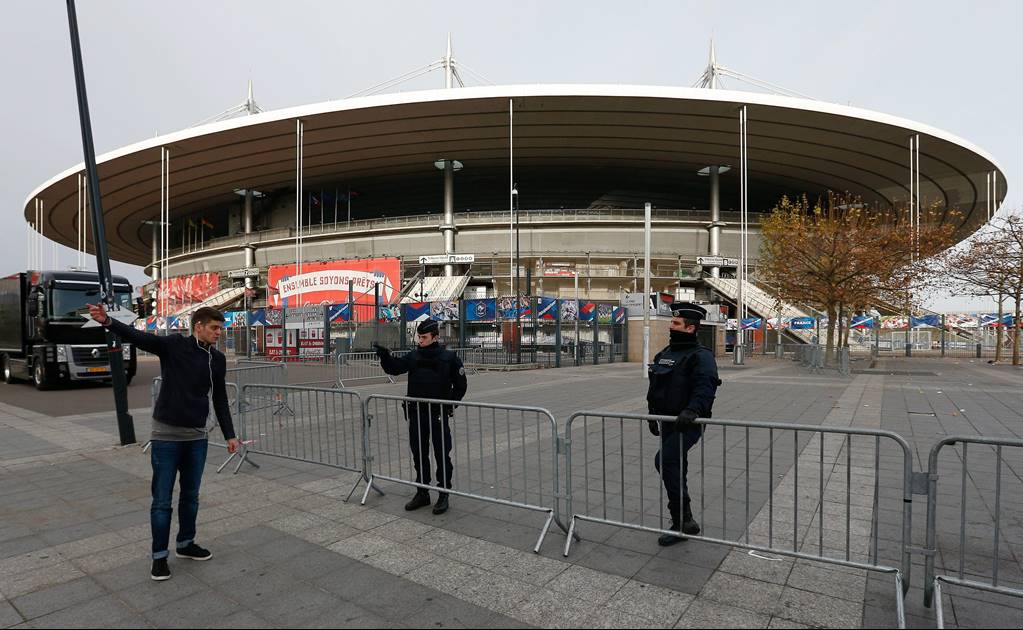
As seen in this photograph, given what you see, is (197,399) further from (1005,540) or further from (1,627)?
(1005,540)

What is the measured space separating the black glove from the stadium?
30.1 meters

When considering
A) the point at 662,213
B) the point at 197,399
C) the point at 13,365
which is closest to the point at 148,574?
the point at 197,399

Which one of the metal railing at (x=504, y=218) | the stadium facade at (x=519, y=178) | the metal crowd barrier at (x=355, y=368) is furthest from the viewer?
the metal railing at (x=504, y=218)

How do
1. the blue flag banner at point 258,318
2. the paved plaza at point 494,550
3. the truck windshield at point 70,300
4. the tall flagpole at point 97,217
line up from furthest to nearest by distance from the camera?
the blue flag banner at point 258,318
the truck windshield at point 70,300
the tall flagpole at point 97,217
the paved plaza at point 494,550

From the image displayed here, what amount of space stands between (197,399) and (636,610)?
3176 mm

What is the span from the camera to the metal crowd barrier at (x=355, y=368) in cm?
1552

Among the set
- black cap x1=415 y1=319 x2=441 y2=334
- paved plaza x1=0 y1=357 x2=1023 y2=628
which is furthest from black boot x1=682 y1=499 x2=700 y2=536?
black cap x1=415 y1=319 x2=441 y2=334

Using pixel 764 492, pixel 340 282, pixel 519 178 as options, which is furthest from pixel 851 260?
pixel 340 282

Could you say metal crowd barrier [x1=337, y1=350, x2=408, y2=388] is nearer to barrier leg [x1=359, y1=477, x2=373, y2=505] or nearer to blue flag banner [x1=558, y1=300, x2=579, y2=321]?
blue flag banner [x1=558, y1=300, x2=579, y2=321]

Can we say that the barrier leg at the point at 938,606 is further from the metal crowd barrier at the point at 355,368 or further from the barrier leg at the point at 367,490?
the metal crowd barrier at the point at 355,368

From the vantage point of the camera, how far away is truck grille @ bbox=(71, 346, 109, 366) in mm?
15406

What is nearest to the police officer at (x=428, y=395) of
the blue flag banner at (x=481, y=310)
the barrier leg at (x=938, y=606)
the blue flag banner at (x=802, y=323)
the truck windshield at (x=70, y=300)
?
the barrier leg at (x=938, y=606)

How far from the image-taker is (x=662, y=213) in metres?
46.2

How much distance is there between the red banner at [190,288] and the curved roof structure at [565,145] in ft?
26.8
